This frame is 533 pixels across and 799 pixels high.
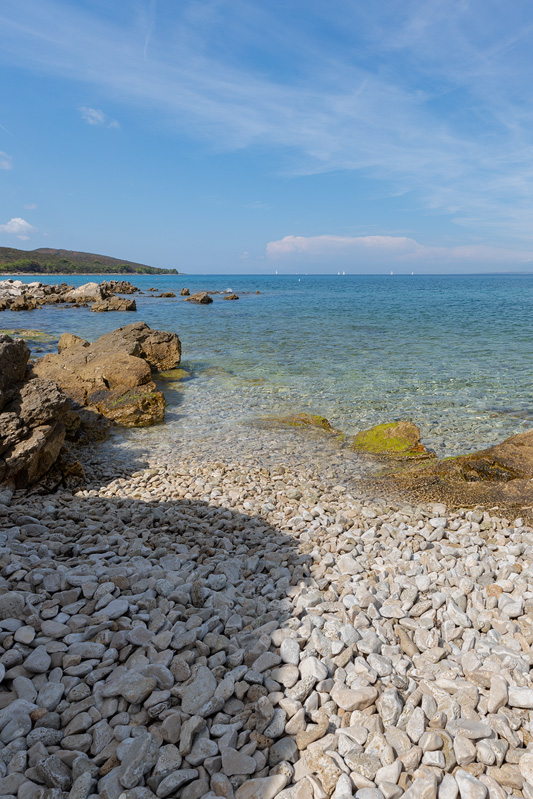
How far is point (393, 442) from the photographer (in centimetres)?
931

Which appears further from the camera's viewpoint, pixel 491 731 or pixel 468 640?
pixel 468 640

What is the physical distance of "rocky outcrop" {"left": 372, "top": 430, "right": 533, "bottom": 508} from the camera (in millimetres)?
6973

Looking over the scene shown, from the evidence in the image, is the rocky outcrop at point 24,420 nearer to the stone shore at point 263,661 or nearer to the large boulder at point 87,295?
the stone shore at point 263,661

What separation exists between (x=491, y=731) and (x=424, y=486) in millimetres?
4807

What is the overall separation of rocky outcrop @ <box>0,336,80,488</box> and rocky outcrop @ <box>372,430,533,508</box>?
5.53 metres

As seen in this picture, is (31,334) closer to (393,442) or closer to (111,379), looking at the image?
(111,379)

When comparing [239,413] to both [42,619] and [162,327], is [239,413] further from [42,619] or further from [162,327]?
[162,327]

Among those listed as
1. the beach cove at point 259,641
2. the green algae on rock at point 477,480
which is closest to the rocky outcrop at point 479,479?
the green algae on rock at point 477,480

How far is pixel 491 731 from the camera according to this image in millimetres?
2949

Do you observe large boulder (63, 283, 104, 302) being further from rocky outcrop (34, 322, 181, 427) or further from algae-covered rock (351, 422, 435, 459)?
algae-covered rock (351, 422, 435, 459)

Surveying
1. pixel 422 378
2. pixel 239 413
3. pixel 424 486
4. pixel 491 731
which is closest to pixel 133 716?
pixel 491 731

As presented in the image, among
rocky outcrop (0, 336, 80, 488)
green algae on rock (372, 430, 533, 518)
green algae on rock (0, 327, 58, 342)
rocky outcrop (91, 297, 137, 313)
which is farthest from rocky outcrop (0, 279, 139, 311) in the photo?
green algae on rock (372, 430, 533, 518)

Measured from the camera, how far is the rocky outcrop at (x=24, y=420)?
699 cm

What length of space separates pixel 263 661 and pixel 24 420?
18.8 feet
